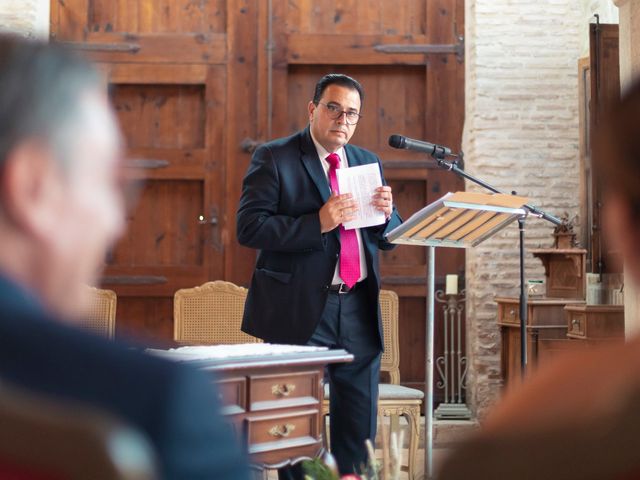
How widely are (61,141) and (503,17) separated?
23.3 feet

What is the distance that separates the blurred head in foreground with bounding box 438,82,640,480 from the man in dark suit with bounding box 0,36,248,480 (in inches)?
6.7

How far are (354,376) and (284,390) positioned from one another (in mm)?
709

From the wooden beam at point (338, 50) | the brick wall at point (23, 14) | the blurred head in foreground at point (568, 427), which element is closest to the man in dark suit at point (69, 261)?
the blurred head in foreground at point (568, 427)

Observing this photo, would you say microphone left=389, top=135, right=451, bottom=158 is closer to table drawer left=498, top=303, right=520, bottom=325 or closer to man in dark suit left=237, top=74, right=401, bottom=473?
man in dark suit left=237, top=74, right=401, bottom=473

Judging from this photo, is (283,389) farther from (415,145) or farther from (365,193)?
(415,145)

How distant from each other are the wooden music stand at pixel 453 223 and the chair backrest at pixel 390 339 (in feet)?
5.41

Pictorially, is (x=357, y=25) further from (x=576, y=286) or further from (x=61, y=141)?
(x=61, y=141)

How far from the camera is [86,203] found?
810mm

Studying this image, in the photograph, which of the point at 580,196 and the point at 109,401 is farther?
the point at 580,196

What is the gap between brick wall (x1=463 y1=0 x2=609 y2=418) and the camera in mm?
7512

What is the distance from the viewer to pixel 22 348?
26.1 inches

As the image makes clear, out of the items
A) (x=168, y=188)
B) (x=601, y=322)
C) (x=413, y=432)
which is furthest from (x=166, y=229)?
(x=601, y=322)

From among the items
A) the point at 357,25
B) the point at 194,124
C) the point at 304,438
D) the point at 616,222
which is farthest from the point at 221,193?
the point at 616,222

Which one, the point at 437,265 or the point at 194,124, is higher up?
the point at 194,124
